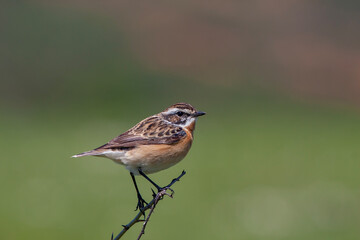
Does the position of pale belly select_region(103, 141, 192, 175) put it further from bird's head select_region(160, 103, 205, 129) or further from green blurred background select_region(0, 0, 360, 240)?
green blurred background select_region(0, 0, 360, 240)

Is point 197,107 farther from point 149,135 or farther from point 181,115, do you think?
point 149,135

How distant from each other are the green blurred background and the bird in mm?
8649

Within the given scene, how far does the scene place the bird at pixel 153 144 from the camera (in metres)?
5.48

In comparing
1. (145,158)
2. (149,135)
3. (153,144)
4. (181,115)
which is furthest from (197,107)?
(145,158)

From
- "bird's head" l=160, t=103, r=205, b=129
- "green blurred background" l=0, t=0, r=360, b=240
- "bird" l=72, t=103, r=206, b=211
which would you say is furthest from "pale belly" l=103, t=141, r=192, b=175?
"green blurred background" l=0, t=0, r=360, b=240

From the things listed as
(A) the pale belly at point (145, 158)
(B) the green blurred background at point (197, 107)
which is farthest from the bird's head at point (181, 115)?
(B) the green blurred background at point (197, 107)

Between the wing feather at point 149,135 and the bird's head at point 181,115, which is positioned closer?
the wing feather at point 149,135

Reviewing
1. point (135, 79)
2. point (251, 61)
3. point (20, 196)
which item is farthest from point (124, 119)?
point (251, 61)

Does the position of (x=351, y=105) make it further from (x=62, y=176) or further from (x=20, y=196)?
(x=20, y=196)

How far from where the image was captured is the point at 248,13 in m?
36.4

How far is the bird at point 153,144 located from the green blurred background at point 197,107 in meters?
8.65

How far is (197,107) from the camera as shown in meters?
25.8

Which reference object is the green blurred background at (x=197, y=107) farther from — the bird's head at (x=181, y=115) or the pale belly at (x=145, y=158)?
the pale belly at (x=145, y=158)

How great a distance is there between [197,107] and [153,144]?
20169 mm
